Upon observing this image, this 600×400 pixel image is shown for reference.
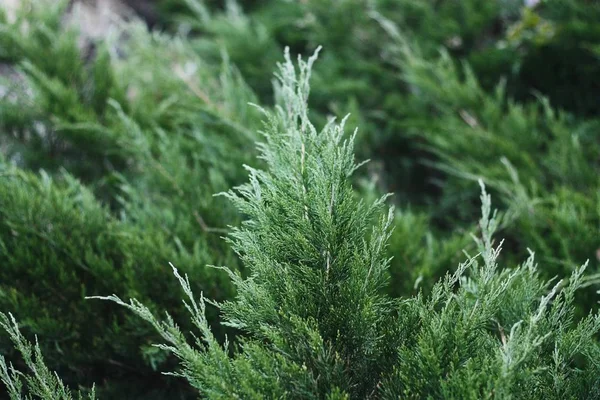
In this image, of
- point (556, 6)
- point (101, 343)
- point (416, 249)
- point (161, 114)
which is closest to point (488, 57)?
point (556, 6)

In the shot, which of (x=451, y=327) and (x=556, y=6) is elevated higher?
(x=556, y=6)

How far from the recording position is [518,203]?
204 centimetres

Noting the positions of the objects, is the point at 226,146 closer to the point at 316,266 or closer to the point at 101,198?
the point at 101,198

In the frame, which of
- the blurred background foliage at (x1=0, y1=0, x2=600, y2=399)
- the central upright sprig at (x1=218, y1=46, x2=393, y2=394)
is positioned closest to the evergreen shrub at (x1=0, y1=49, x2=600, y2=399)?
the central upright sprig at (x1=218, y1=46, x2=393, y2=394)

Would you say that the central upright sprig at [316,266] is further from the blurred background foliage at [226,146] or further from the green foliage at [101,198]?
the green foliage at [101,198]

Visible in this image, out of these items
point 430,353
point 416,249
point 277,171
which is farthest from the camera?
point 416,249

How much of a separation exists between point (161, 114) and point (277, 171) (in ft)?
5.30

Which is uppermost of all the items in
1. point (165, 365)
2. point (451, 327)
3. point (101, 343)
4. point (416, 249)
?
point (451, 327)

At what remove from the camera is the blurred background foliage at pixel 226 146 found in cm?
171

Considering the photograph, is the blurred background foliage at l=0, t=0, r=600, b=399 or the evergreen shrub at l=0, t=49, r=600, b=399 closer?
the evergreen shrub at l=0, t=49, r=600, b=399

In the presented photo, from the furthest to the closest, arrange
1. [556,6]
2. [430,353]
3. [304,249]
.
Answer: [556,6] < [304,249] < [430,353]

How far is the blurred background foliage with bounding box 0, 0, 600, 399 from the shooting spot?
5.61 ft

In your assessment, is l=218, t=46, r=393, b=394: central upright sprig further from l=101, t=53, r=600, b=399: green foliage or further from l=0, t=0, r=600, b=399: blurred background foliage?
l=0, t=0, r=600, b=399: blurred background foliage

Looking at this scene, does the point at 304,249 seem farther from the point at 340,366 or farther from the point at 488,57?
the point at 488,57
